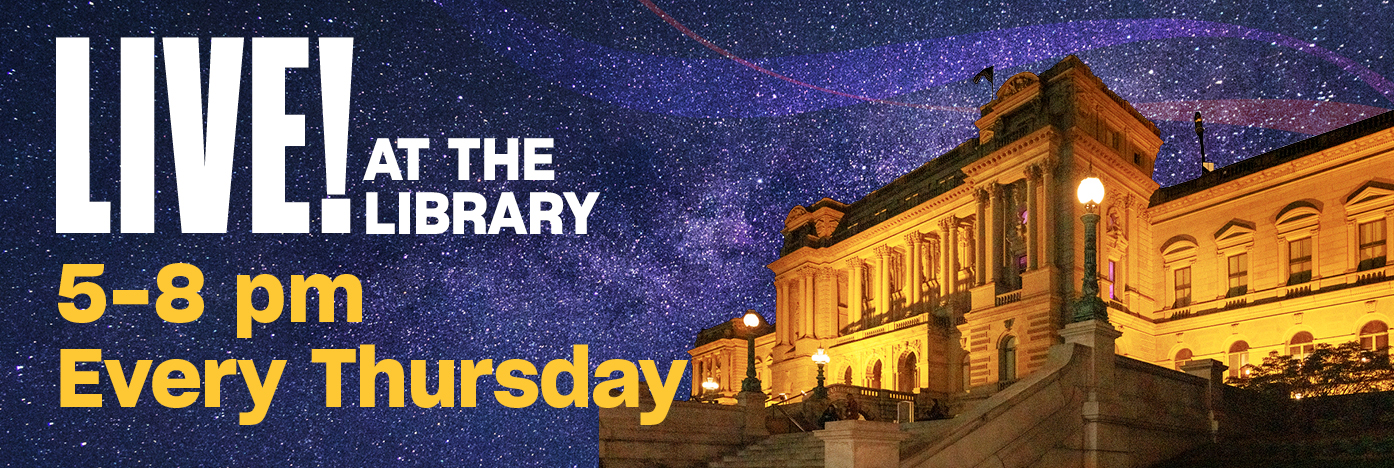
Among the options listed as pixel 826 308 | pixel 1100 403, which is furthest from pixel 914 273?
pixel 1100 403

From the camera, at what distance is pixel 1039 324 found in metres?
37.3

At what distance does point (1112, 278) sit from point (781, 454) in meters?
23.0

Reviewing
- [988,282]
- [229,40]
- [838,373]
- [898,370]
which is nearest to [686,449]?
[229,40]

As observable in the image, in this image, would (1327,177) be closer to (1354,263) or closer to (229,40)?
(1354,263)

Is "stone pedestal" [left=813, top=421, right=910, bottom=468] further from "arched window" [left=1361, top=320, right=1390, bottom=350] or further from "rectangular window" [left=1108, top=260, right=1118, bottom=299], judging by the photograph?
"rectangular window" [left=1108, top=260, right=1118, bottom=299]

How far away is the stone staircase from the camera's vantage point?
20453mm

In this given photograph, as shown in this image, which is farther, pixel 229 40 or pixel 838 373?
pixel 838 373

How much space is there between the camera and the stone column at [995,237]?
41147 millimetres

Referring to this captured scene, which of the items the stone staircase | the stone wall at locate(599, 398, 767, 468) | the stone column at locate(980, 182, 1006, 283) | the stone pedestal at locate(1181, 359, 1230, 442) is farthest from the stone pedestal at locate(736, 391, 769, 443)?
the stone column at locate(980, 182, 1006, 283)

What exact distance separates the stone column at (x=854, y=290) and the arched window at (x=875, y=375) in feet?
12.1

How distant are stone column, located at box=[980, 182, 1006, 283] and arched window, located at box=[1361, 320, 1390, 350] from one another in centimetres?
1287

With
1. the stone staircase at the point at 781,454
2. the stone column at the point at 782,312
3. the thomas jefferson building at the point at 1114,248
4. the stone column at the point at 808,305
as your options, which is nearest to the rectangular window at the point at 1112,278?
the thomas jefferson building at the point at 1114,248

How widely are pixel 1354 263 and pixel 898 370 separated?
19.1 m

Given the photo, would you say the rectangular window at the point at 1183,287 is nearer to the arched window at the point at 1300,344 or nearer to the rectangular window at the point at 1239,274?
the rectangular window at the point at 1239,274
